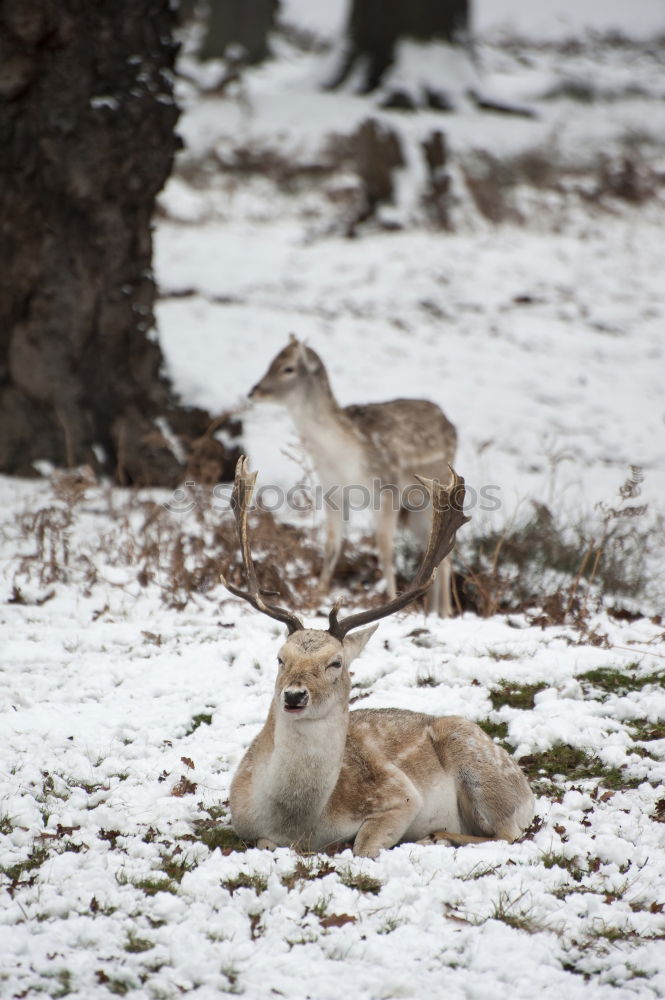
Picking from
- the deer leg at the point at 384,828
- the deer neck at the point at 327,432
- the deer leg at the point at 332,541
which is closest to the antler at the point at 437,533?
the deer leg at the point at 384,828

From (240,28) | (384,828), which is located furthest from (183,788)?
(240,28)

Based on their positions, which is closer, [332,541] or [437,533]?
[437,533]

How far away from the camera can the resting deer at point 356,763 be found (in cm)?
441

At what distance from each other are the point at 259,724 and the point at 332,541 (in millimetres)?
3217

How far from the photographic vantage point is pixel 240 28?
1287 inches

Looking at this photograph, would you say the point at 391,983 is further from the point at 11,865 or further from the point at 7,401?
the point at 7,401

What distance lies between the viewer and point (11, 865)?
402cm

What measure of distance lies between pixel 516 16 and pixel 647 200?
1066 inches

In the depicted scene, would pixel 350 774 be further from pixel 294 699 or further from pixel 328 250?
pixel 328 250

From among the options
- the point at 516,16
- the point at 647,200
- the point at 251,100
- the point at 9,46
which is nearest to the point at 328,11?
the point at 516,16

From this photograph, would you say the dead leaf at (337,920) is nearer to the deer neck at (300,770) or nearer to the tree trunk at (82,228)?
the deer neck at (300,770)

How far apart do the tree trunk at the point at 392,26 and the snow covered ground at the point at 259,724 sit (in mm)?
13534

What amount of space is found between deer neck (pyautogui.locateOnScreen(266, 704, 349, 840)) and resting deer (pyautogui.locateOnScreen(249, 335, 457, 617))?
4.51 meters

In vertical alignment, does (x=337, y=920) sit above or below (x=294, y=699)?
Answer: below
